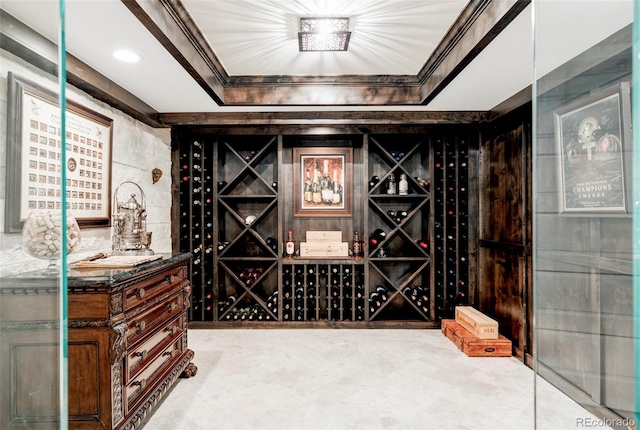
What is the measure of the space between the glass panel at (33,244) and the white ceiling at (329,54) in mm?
1013

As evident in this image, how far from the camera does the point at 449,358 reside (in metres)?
2.80

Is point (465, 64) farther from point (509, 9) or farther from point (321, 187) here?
point (321, 187)

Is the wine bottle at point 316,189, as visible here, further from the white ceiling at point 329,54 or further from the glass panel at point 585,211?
the glass panel at point 585,211

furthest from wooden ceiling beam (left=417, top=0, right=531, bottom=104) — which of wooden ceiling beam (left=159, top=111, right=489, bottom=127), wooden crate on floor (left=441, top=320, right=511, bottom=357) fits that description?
wooden crate on floor (left=441, top=320, right=511, bottom=357)

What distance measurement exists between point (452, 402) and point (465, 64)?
2.25 m

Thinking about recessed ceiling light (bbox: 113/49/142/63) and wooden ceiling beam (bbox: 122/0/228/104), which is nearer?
wooden ceiling beam (bbox: 122/0/228/104)

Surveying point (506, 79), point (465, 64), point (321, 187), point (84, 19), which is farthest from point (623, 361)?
point (321, 187)

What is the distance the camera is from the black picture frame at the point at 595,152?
878mm

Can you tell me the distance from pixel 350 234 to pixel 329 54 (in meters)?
2.07

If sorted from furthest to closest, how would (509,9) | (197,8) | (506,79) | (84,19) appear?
(506,79) → (197,8) → (84,19) → (509,9)

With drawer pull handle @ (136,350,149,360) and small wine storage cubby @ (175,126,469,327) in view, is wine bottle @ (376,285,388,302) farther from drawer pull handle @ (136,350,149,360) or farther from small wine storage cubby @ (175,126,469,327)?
drawer pull handle @ (136,350,149,360)

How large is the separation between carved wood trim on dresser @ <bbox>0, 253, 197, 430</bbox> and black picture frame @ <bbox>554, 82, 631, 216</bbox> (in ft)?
5.01

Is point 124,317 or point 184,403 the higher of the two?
point 124,317

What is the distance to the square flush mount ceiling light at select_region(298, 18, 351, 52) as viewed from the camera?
78.2 inches
